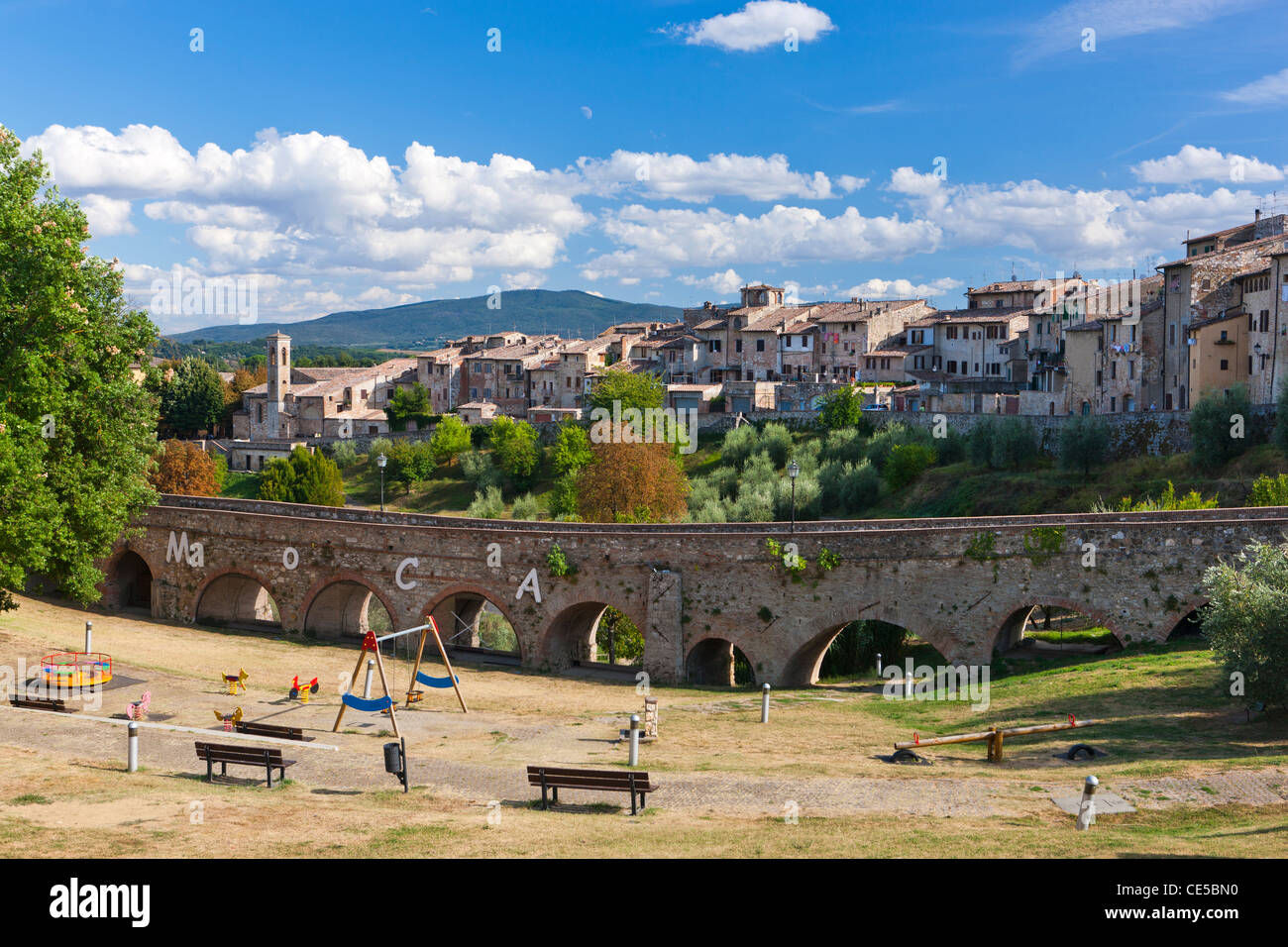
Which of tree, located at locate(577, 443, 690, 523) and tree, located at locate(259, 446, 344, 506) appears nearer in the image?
tree, located at locate(577, 443, 690, 523)

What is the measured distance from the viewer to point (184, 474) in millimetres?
69125

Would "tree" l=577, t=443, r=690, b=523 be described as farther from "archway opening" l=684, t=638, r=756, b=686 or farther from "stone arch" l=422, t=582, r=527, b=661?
"archway opening" l=684, t=638, r=756, b=686

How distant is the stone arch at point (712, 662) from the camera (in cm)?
3203

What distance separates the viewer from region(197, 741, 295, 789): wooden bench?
18312 mm

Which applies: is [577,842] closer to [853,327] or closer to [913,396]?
[913,396]

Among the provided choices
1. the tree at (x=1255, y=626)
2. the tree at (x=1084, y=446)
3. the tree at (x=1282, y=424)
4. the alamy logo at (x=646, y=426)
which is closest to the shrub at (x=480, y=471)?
the alamy logo at (x=646, y=426)

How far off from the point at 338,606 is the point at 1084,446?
36506 millimetres

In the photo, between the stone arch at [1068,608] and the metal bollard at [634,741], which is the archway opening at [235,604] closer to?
the metal bollard at [634,741]

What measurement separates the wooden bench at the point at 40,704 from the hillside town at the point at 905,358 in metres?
49.0

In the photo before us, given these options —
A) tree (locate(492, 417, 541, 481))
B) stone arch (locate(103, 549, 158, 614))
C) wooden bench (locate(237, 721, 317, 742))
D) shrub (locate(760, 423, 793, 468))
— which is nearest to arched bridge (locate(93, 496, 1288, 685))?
stone arch (locate(103, 549, 158, 614))

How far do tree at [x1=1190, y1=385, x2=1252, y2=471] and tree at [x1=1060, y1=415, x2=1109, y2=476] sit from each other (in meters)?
6.23

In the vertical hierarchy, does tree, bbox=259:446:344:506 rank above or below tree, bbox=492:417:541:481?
below
